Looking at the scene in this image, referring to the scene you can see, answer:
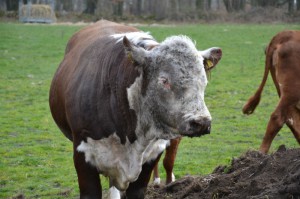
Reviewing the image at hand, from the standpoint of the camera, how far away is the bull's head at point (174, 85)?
471 centimetres

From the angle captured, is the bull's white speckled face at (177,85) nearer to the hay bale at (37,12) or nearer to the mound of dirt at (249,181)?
the mound of dirt at (249,181)

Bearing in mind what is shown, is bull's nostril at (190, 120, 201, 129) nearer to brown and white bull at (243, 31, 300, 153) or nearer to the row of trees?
brown and white bull at (243, 31, 300, 153)

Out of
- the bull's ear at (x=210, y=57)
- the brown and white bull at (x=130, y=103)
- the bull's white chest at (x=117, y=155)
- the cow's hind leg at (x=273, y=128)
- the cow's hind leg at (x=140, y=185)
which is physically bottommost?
the cow's hind leg at (x=273, y=128)

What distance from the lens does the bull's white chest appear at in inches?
218

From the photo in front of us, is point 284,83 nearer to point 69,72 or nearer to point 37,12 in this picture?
point 69,72

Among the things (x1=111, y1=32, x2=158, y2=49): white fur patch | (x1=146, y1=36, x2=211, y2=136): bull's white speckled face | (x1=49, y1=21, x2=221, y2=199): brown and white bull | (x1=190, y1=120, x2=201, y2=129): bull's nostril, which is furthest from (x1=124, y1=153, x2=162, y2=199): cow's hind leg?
(x1=190, y1=120, x2=201, y2=129): bull's nostril

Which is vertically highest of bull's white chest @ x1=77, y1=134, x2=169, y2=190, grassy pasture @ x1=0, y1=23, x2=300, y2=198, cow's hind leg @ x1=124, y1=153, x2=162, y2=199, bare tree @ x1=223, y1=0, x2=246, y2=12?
bull's white chest @ x1=77, y1=134, x2=169, y2=190

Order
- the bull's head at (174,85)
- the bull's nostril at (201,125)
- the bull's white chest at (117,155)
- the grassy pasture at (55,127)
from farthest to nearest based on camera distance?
the grassy pasture at (55,127), the bull's white chest at (117,155), the bull's head at (174,85), the bull's nostril at (201,125)

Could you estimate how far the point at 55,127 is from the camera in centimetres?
1230

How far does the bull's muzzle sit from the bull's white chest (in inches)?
34.0

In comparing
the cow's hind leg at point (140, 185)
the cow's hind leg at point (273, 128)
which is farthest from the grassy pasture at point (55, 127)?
the cow's hind leg at point (140, 185)

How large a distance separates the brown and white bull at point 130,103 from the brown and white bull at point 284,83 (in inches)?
123

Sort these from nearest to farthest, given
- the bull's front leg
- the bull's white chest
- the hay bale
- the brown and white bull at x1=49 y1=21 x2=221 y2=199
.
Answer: the brown and white bull at x1=49 y1=21 x2=221 y2=199, the bull's white chest, the bull's front leg, the hay bale

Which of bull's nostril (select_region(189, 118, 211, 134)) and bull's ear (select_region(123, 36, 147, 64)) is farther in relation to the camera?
bull's ear (select_region(123, 36, 147, 64))
